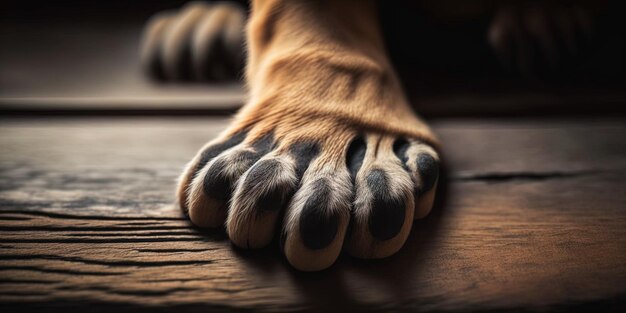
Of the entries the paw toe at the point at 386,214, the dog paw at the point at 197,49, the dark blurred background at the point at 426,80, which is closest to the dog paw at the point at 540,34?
the dark blurred background at the point at 426,80

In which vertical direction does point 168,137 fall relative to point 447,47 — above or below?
above

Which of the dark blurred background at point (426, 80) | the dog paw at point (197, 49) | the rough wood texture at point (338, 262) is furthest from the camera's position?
the dog paw at point (197, 49)

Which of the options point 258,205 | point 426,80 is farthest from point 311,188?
point 426,80

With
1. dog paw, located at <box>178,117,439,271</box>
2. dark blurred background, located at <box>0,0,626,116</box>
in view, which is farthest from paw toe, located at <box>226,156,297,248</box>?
dark blurred background, located at <box>0,0,626,116</box>

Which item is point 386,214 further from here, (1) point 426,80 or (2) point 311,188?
(1) point 426,80

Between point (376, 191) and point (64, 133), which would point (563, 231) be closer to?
point (376, 191)

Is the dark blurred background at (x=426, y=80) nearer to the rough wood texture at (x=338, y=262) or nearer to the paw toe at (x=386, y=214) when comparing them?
the rough wood texture at (x=338, y=262)

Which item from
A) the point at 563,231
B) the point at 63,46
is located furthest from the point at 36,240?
the point at 63,46
